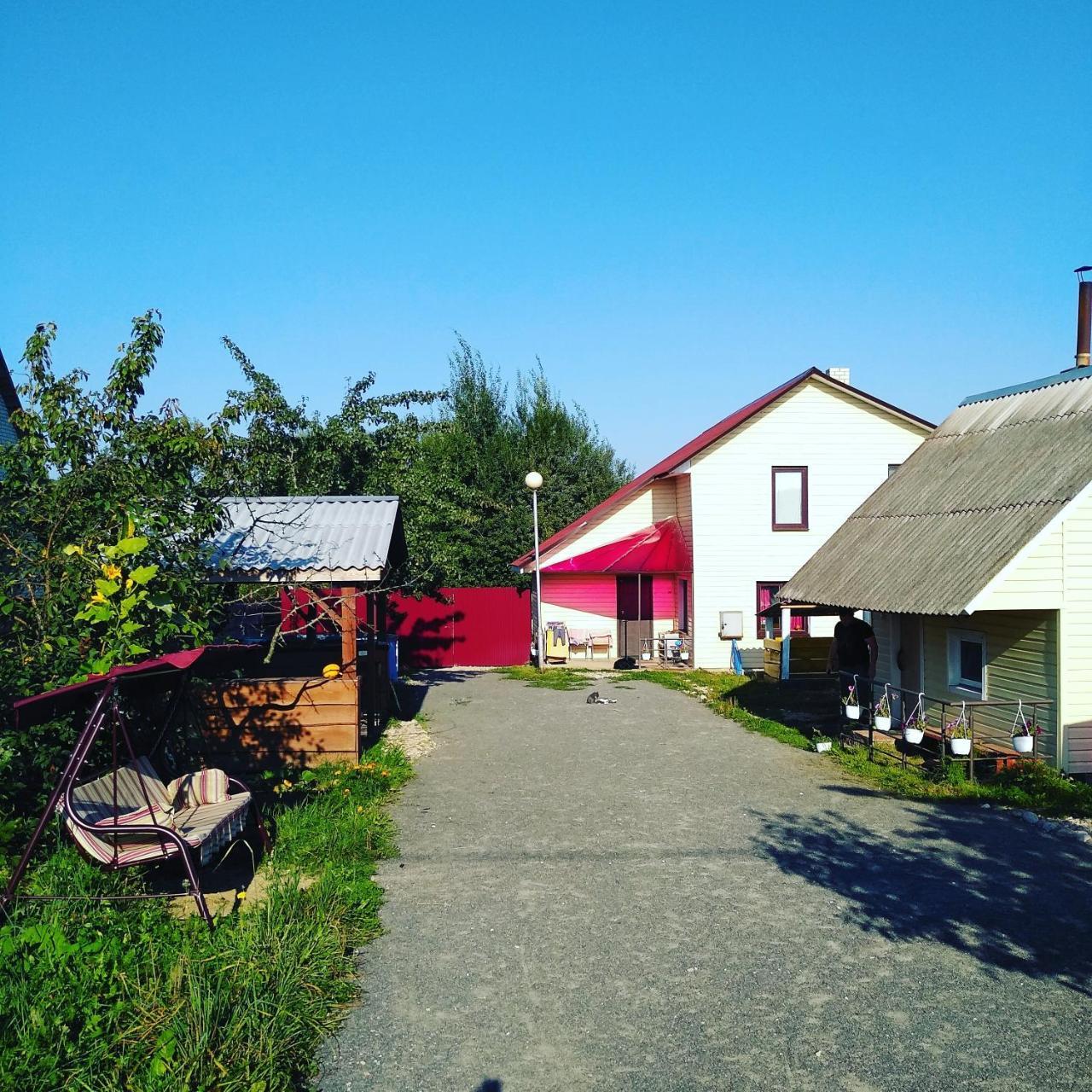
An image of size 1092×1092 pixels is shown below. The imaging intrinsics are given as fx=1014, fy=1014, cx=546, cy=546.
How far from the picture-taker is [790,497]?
83.5ft

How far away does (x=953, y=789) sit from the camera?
11375mm

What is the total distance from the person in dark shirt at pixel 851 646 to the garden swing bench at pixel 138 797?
9902 millimetres

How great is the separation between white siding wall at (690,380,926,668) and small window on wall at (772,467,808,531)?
0.13 m

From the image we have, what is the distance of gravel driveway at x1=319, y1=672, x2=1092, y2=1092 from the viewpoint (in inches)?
201

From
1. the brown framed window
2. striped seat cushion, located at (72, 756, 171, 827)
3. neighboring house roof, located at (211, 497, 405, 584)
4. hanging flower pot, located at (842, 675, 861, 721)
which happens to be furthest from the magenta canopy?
striped seat cushion, located at (72, 756, 171, 827)

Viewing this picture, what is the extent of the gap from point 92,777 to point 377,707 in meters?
7.26

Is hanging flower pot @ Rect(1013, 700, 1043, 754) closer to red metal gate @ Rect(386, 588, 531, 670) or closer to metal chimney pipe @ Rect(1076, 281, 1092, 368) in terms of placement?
metal chimney pipe @ Rect(1076, 281, 1092, 368)

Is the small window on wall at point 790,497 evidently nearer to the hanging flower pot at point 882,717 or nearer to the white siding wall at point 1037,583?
the hanging flower pot at point 882,717

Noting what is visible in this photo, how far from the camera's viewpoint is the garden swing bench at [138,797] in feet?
21.0

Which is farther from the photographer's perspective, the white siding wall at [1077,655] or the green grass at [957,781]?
the white siding wall at [1077,655]

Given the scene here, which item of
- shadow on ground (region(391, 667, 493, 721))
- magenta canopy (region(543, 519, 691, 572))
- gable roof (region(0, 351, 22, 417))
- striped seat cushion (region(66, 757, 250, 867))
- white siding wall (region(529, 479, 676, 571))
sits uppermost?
gable roof (region(0, 351, 22, 417))

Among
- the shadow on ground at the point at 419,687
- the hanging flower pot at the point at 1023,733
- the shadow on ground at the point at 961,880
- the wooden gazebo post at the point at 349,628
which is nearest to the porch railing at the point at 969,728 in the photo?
the hanging flower pot at the point at 1023,733

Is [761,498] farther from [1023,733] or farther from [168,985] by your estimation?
[168,985]

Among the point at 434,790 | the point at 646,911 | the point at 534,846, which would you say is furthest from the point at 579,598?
the point at 646,911
